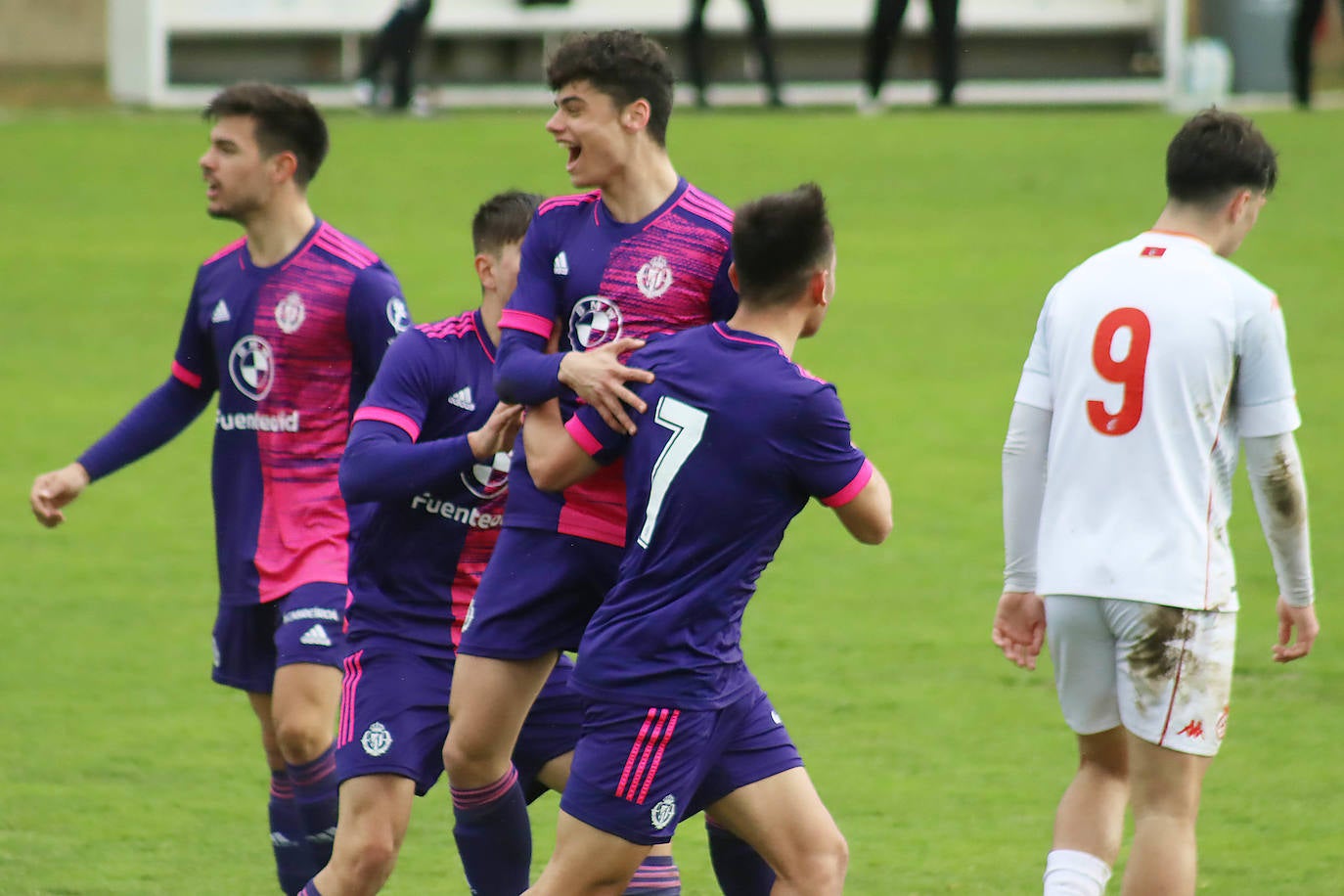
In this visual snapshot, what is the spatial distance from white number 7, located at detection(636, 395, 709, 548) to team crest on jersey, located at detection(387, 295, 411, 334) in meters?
1.52

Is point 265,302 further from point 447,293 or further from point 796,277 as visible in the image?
point 447,293

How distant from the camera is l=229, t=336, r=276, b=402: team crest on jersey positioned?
5.10m

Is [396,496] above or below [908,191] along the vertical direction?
above

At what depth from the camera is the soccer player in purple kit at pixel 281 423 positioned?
5.01 metres

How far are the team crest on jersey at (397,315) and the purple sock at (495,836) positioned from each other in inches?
49.7

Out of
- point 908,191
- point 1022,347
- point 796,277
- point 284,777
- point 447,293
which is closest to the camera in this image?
point 796,277

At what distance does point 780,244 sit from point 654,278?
48 cm

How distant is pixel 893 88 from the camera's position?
22891 mm

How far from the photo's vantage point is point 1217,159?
13.3 feet

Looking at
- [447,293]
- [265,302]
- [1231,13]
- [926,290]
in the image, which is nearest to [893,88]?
[1231,13]

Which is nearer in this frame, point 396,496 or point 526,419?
point 526,419

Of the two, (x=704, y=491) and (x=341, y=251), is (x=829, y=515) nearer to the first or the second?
(x=341, y=251)

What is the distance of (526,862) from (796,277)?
1714mm

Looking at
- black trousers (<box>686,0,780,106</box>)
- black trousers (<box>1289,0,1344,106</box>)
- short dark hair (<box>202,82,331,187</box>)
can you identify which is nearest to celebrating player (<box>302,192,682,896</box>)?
short dark hair (<box>202,82,331,187</box>)
